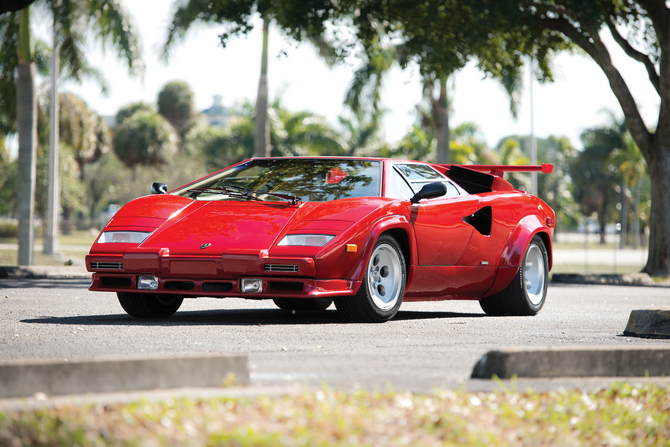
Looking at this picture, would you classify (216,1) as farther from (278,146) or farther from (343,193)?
(278,146)

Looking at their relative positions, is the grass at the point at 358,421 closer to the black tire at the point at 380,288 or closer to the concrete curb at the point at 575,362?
the concrete curb at the point at 575,362

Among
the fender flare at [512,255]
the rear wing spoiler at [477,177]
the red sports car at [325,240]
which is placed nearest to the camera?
the red sports car at [325,240]

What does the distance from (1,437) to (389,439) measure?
1.23 meters

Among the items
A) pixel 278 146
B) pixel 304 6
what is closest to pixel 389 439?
pixel 304 6

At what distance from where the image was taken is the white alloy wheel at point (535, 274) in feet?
29.3

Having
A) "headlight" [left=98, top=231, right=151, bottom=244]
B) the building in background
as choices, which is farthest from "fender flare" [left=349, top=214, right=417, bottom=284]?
the building in background

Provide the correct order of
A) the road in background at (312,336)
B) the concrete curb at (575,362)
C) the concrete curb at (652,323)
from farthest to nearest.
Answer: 1. the concrete curb at (652,323)
2. the road in background at (312,336)
3. the concrete curb at (575,362)

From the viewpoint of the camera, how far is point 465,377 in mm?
4320

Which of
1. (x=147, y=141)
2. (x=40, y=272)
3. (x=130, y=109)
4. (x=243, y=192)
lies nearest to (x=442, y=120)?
(x=40, y=272)

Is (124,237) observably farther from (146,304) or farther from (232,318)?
(232,318)

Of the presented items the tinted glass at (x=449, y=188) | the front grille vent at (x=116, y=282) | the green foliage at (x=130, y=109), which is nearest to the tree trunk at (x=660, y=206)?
the tinted glass at (x=449, y=188)

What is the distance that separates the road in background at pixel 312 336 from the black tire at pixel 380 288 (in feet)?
0.46

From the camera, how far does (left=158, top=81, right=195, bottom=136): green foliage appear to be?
248ft

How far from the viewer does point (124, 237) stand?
7.17 metres
